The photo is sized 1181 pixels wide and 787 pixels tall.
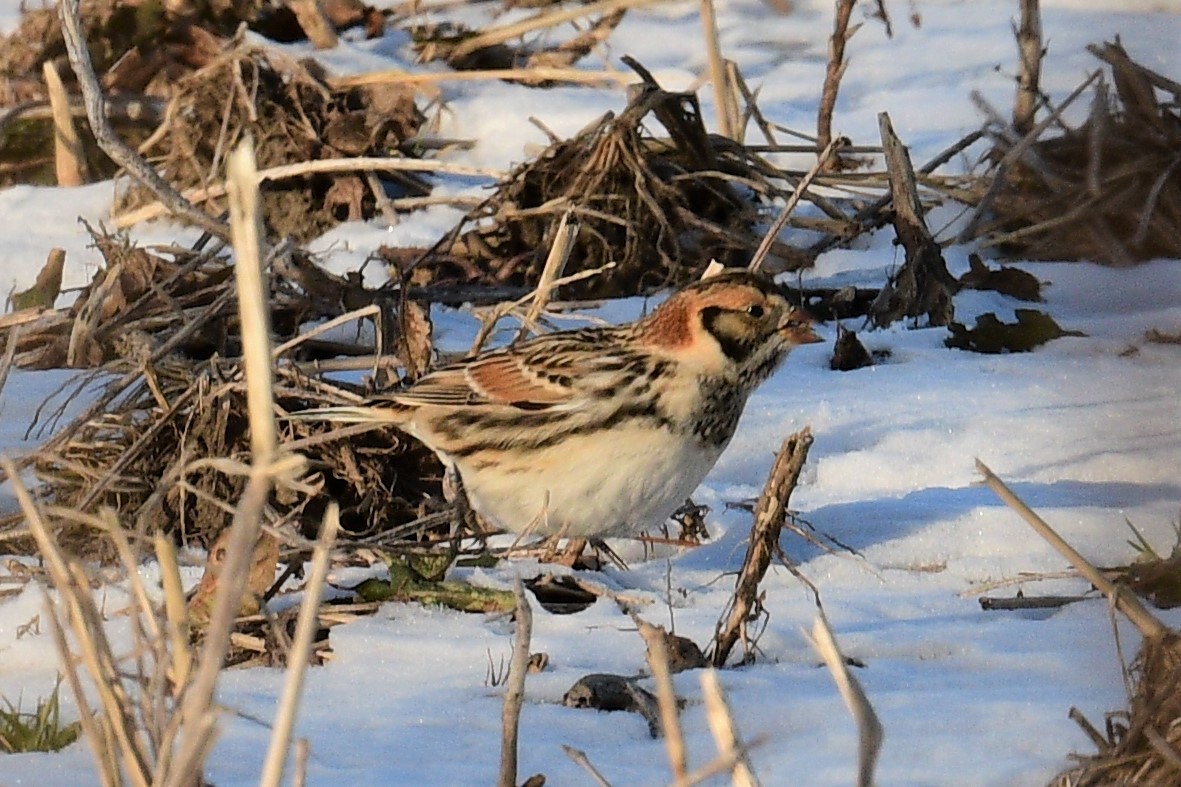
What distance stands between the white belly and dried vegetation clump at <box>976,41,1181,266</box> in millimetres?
2674

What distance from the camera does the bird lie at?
4160 millimetres

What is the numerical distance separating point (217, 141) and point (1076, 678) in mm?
5131

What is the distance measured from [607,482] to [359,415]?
791 mm

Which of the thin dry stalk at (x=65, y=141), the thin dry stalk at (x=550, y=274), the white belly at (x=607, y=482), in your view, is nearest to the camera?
the white belly at (x=607, y=482)

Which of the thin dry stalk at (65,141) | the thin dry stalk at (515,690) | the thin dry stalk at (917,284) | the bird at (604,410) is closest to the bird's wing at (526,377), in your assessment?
the bird at (604,410)

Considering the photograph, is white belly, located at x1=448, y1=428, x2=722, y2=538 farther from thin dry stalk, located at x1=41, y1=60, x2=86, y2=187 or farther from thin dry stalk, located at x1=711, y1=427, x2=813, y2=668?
thin dry stalk, located at x1=41, y1=60, x2=86, y2=187

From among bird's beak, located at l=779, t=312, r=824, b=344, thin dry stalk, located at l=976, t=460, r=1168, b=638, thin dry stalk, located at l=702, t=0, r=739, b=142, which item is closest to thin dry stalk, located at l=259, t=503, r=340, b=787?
thin dry stalk, located at l=976, t=460, r=1168, b=638

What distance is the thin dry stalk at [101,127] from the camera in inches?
187

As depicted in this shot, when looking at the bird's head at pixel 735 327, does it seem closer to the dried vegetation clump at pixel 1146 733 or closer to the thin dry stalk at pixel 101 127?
the thin dry stalk at pixel 101 127

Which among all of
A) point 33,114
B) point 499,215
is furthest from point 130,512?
point 33,114

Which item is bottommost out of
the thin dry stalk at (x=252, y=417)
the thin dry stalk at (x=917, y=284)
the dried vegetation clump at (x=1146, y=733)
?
the thin dry stalk at (x=917, y=284)

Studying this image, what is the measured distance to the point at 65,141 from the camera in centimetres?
760

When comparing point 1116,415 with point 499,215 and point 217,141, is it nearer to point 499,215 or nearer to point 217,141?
point 499,215

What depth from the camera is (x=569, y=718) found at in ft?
10.1
